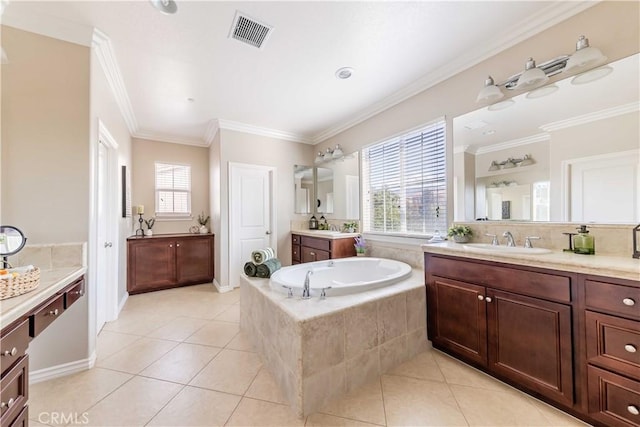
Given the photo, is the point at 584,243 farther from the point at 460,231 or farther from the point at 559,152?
the point at 460,231

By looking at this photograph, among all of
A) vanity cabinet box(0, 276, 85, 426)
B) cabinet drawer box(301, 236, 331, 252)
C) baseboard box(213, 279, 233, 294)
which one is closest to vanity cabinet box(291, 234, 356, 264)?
cabinet drawer box(301, 236, 331, 252)

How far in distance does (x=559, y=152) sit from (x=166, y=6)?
9.72ft

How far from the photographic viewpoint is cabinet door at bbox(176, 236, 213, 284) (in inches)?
161

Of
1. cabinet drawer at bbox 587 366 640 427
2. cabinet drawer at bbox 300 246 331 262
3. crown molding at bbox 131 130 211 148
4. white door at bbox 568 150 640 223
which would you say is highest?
crown molding at bbox 131 130 211 148

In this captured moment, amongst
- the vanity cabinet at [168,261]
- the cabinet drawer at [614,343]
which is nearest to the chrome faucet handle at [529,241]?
the cabinet drawer at [614,343]

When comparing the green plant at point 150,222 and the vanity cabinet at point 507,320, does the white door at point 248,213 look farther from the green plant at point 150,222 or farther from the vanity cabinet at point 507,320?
the vanity cabinet at point 507,320

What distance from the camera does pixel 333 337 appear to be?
1569 millimetres

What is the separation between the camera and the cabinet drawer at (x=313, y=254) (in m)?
3.52

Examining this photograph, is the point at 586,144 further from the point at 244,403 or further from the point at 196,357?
the point at 196,357

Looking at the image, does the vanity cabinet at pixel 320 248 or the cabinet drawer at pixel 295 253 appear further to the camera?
the cabinet drawer at pixel 295 253

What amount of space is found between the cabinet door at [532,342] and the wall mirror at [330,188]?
2254 mm

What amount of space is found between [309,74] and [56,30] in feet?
6.49

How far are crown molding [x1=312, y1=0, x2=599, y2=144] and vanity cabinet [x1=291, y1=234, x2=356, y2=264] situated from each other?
1.83 metres

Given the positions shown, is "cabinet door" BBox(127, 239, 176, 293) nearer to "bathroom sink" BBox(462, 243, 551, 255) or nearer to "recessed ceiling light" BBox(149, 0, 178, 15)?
"recessed ceiling light" BBox(149, 0, 178, 15)
